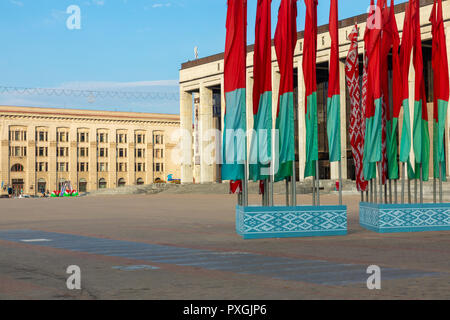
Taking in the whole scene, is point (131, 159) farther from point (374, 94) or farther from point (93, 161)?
point (374, 94)

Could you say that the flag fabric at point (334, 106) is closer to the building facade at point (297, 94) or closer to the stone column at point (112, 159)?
the building facade at point (297, 94)

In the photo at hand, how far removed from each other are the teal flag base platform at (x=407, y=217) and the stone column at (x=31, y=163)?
10484 cm

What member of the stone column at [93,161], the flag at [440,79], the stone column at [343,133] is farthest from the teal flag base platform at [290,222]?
the stone column at [93,161]

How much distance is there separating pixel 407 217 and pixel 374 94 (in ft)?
12.6

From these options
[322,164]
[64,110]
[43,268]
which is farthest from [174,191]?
[43,268]

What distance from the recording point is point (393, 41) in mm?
19859

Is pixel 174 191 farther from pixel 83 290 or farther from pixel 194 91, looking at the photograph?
pixel 83 290

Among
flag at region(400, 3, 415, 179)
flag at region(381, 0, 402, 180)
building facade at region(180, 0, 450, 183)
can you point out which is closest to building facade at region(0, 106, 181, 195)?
building facade at region(180, 0, 450, 183)

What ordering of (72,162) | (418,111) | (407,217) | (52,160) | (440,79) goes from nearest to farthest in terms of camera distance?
(407,217) → (418,111) → (440,79) → (52,160) → (72,162)

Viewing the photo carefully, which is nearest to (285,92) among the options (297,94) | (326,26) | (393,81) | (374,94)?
(374,94)

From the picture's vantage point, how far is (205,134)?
287ft

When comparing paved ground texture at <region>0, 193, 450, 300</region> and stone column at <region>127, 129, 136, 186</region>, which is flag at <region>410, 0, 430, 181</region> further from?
stone column at <region>127, 129, 136, 186</region>
